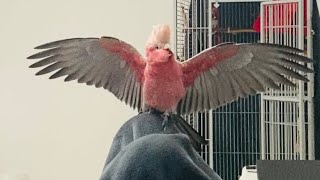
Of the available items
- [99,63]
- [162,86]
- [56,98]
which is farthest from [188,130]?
[56,98]

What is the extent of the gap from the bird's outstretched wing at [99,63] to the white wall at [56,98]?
127 centimetres

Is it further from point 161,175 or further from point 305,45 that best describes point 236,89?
point 305,45

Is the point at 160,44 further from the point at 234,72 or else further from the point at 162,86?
the point at 234,72

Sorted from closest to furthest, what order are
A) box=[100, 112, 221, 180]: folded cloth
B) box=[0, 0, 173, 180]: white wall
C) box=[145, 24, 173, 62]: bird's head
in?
box=[100, 112, 221, 180]: folded cloth < box=[145, 24, 173, 62]: bird's head < box=[0, 0, 173, 180]: white wall

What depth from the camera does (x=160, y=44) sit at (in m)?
0.73

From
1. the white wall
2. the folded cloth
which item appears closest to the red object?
the white wall

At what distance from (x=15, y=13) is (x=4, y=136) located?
54cm

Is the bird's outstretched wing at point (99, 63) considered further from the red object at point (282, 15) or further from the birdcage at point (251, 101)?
the red object at point (282, 15)

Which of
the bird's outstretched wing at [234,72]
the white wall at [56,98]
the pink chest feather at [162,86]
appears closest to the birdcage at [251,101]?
the white wall at [56,98]

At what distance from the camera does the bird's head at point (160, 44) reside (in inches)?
28.5

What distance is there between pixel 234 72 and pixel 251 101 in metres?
0.89

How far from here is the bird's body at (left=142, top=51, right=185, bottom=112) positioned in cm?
74

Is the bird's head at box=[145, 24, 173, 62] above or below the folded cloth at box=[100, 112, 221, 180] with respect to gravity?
above

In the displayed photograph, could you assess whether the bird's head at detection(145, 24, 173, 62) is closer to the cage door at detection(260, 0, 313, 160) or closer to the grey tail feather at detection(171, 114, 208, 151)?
the grey tail feather at detection(171, 114, 208, 151)
